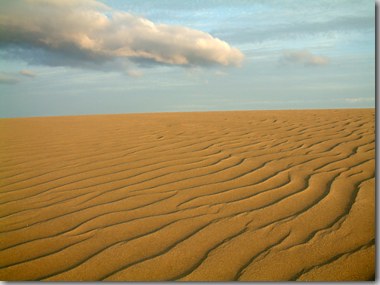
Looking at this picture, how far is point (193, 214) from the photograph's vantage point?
2.39 m

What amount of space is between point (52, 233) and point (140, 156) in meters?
1.97

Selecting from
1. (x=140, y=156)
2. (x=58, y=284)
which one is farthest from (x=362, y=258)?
(x=140, y=156)

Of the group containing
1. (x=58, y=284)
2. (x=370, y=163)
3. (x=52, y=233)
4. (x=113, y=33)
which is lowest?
(x=58, y=284)

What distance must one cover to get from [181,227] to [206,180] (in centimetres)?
94

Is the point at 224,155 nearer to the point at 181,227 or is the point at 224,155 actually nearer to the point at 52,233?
the point at 181,227

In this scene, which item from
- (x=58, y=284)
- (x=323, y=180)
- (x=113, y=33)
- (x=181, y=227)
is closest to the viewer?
(x=58, y=284)

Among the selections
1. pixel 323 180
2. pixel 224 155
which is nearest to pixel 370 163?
pixel 323 180

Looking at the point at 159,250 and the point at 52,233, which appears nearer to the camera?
the point at 159,250

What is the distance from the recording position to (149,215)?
7.91 feet

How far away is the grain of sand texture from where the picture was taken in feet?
6.10

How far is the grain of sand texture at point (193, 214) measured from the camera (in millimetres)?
1859

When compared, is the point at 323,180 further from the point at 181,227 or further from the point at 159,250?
the point at 159,250

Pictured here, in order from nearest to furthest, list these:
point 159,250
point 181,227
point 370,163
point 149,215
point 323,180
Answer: point 159,250, point 181,227, point 149,215, point 323,180, point 370,163

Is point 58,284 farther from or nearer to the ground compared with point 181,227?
nearer to the ground
